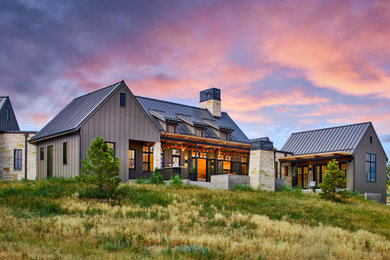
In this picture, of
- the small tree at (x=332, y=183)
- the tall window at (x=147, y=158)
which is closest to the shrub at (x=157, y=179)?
the tall window at (x=147, y=158)

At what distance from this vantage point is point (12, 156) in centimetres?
3180

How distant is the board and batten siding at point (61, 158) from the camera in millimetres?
26359

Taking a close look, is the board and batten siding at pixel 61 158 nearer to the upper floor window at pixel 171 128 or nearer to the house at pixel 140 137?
the house at pixel 140 137

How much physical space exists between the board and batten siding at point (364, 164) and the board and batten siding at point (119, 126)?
18073mm

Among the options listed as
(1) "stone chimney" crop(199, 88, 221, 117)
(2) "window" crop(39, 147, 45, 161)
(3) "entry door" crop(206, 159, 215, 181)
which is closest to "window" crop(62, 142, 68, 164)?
(2) "window" crop(39, 147, 45, 161)

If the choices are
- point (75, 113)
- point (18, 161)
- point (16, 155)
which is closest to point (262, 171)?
point (75, 113)

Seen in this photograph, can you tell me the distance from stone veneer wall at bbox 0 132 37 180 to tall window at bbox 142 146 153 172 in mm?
7833

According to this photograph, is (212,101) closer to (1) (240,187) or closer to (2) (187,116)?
(2) (187,116)

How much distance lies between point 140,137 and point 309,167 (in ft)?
58.5

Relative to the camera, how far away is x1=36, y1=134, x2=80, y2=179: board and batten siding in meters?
26.4

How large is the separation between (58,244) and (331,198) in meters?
18.2

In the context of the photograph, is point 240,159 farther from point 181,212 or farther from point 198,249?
point 198,249

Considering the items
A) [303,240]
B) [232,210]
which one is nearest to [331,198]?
[232,210]

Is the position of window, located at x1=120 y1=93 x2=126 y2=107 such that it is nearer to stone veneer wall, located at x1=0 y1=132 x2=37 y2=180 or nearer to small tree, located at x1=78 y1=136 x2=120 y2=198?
small tree, located at x1=78 y1=136 x2=120 y2=198
